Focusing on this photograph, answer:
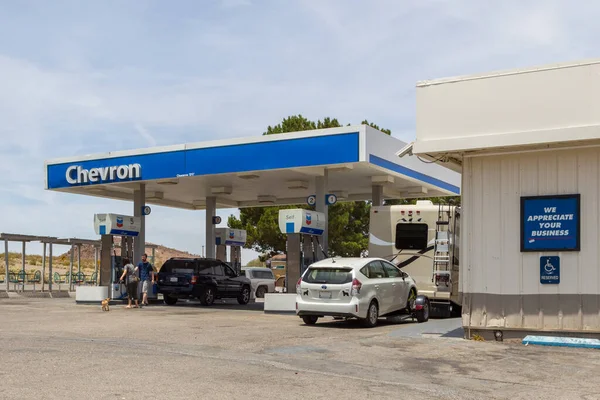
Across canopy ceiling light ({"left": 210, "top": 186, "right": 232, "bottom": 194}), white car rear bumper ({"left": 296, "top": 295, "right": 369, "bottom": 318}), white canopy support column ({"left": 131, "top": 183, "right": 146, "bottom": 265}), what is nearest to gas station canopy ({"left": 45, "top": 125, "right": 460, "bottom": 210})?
canopy ceiling light ({"left": 210, "top": 186, "right": 232, "bottom": 194})

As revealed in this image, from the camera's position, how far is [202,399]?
26.0ft

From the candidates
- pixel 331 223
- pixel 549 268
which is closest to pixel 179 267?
pixel 549 268

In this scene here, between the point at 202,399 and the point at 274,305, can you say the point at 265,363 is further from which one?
the point at 274,305

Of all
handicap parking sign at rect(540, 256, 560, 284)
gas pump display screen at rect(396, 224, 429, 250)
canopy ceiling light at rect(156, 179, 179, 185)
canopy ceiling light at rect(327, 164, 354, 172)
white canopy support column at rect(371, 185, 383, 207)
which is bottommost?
handicap parking sign at rect(540, 256, 560, 284)

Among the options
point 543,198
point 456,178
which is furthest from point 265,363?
point 456,178

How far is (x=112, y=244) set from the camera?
88.1 ft

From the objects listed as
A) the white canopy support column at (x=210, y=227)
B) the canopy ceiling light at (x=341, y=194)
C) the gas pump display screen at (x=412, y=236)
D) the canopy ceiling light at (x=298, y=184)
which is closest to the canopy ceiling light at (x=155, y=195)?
the white canopy support column at (x=210, y=227)

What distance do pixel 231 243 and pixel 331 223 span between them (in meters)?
14.6

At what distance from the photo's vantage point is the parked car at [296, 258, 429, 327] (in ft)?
54.5

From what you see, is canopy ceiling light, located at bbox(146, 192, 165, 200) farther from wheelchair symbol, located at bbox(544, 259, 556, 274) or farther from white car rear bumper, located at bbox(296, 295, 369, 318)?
wheelchair symbol, located at bbox(544, 259, 556, 274)

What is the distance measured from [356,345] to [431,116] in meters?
4.72

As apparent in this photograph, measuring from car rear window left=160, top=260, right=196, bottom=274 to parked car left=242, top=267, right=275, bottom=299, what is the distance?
Result: 16.7ft

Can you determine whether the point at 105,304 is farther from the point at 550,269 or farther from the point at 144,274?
the point at 550,269

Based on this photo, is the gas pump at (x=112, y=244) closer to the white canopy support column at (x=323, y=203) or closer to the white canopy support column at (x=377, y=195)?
the white canopy support column at (x=323, y=203)
